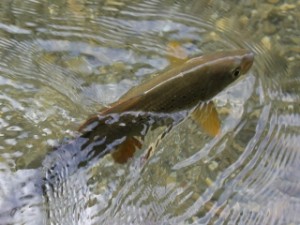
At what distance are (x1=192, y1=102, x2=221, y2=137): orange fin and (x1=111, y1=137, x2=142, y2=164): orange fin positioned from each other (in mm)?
382

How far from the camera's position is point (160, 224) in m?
3.64

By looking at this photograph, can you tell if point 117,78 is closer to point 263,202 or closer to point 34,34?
point 34,34

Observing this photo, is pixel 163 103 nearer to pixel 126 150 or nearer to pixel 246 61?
pixel 126 150

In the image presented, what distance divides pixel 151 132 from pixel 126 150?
287 mm

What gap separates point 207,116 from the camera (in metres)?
3.88

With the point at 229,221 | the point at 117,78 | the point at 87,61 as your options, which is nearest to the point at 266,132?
the point at 229,221

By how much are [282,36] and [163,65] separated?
93 cm

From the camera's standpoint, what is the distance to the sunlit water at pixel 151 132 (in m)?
3.71

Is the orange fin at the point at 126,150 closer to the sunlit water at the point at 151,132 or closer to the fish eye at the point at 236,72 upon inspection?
the sunlit water at the point at 151,132

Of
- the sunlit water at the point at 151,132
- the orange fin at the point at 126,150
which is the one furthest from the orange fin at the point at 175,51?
the orange fin at the point at 126,150

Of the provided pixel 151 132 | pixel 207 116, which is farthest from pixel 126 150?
pixel 207 116

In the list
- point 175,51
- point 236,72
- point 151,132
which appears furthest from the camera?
point 175,51

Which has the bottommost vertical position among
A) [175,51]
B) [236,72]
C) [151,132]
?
[151,132]

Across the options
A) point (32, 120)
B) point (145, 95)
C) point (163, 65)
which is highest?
point (145, 95)
